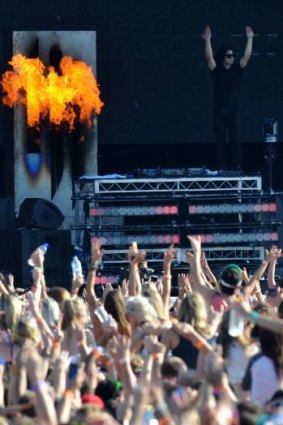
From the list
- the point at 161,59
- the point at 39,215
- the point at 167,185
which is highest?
the point at 161,59

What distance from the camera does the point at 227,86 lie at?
67.1 ft

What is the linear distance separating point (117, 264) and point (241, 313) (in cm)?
1247

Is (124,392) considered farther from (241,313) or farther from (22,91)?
(22,91)

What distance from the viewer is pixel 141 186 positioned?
1938 centimetres

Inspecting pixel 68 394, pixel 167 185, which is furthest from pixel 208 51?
pixel 68 394

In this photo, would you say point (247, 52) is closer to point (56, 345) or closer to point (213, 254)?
point (213, 254)

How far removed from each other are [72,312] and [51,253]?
37.0 feet

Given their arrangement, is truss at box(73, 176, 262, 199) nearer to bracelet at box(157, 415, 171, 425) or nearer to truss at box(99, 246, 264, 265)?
truss at box(99, 246, 264, 265)

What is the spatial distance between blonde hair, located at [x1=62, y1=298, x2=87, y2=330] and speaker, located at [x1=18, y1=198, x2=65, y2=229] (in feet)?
37.3

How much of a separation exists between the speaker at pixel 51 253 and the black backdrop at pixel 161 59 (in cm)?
175

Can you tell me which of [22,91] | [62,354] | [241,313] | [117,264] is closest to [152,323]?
[62,354]

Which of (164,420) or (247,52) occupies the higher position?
(247,52)

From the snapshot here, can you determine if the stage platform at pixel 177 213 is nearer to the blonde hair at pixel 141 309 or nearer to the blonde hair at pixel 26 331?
the blonde hair at pixel 141 309

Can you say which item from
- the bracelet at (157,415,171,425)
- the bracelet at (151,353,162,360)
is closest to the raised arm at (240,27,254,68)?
the bracelet at (151,353,162,360)
